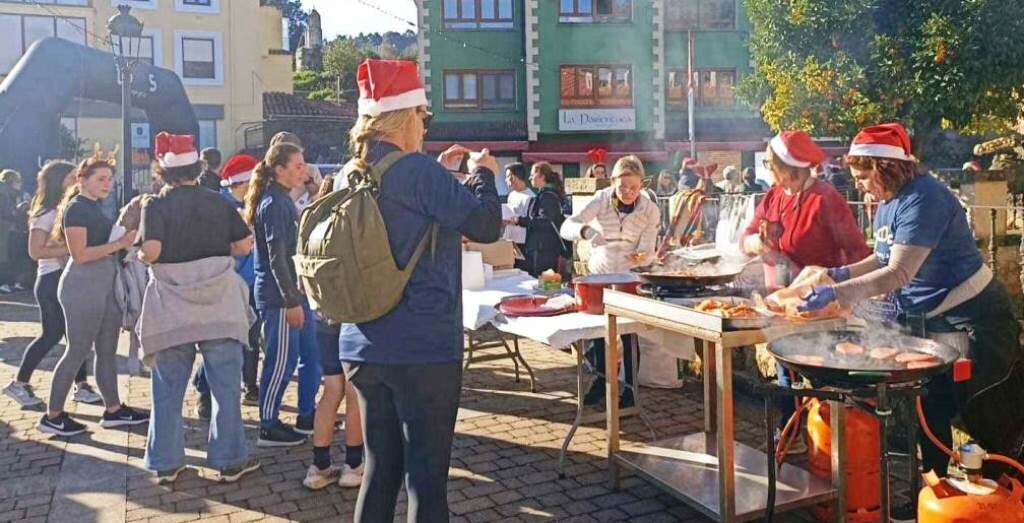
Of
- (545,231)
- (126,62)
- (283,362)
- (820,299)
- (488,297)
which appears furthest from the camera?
(126,62)

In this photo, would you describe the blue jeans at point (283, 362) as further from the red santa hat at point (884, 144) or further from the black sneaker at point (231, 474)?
the red santa hat at point (884, 144)

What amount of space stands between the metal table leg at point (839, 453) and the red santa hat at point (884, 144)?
1.13 meters

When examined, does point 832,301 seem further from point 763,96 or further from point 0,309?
point 763,96

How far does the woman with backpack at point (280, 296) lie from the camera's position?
16.5ft

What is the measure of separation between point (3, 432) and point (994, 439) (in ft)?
20.7

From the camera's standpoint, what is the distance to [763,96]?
1841cm

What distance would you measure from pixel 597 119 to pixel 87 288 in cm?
2516

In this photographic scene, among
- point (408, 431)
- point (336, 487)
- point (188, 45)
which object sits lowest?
point (336, 487)

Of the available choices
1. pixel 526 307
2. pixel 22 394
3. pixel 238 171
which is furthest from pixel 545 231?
pixel 22 394

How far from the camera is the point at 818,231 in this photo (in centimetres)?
455

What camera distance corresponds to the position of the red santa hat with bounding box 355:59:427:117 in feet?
9.95

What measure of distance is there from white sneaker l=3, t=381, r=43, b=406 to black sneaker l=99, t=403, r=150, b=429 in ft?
2.93

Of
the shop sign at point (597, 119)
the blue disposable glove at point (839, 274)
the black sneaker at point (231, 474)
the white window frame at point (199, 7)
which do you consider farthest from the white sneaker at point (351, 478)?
the white window frame at point (199, 7)

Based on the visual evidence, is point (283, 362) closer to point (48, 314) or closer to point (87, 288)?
point (87, 288)
